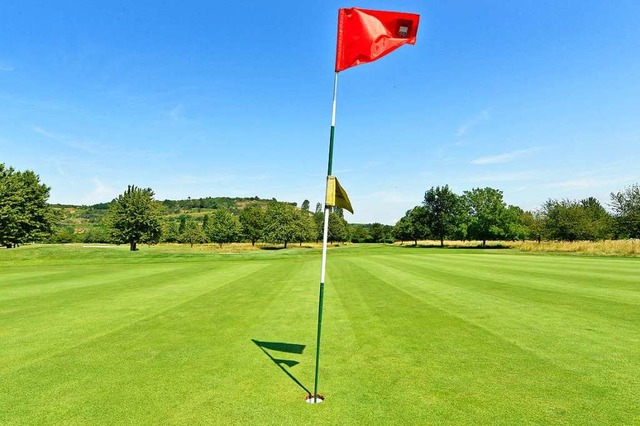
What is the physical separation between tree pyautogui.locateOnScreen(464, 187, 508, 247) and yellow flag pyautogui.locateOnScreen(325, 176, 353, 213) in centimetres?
9080

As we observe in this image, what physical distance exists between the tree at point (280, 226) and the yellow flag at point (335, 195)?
8947cm

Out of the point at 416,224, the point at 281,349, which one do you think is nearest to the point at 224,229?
the point at 416,224

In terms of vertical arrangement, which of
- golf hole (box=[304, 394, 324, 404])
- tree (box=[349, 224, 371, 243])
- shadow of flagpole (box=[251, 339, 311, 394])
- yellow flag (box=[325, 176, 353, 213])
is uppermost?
yellow flag (box=[325, 176, 353, 213])

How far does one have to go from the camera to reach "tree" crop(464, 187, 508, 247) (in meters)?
87.9

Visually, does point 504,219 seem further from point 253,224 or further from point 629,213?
point 253,224

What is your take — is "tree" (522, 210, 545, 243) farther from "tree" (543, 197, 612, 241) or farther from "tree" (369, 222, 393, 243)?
"tree" (369, 222, 393, 243)

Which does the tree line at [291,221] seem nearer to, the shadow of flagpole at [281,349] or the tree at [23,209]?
the tree at [23,209]

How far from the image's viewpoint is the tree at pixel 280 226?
95.1m

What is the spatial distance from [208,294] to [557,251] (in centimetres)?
5434

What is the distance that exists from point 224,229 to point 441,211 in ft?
221

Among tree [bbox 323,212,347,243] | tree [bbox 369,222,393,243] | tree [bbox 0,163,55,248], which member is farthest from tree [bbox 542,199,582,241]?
tree [bbox 0,163,55,248]

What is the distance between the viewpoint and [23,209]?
202 ft

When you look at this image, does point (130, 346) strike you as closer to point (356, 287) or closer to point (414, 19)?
point (414, 19)

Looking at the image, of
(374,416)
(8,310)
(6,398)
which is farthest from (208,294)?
(374,416)
